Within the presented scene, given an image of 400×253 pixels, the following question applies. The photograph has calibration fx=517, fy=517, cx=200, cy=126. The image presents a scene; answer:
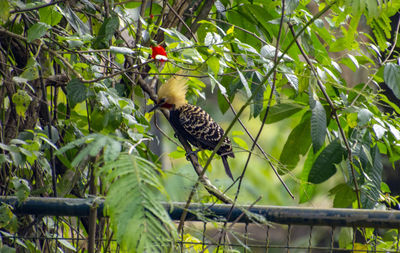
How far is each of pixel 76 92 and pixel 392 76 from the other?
1.24 meters

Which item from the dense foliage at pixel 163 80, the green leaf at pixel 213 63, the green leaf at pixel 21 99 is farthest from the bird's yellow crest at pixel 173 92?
the green leaf at pixel 21 99

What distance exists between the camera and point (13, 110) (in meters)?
1.92

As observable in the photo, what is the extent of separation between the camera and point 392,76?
2.05 m

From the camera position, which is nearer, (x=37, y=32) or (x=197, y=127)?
(x=37, y=32)

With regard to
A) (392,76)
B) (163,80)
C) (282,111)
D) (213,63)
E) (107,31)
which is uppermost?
(107,31)

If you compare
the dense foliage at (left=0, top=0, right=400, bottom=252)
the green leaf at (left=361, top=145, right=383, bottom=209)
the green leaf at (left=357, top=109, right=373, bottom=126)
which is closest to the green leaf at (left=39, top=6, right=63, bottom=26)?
the dense foliage at (left=0, top=0, right=400, bottom=252)

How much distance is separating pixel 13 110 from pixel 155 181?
4.12 ft

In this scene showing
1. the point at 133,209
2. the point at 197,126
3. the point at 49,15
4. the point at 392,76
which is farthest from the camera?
the point at 197,126

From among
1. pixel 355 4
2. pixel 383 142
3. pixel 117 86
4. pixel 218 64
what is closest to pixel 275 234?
pixel 383 142

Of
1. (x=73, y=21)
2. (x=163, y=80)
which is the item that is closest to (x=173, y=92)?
(x=163, y=80)

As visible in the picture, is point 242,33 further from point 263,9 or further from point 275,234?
point 275,234

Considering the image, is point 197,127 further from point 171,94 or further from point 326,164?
point 326,164

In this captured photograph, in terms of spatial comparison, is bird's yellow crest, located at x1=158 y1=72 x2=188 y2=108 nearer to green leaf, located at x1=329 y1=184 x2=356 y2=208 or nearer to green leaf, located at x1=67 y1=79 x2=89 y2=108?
green leaf, located at x1=329 y1=184 x2=356 y2=208

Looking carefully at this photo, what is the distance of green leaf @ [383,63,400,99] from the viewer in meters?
2.03
